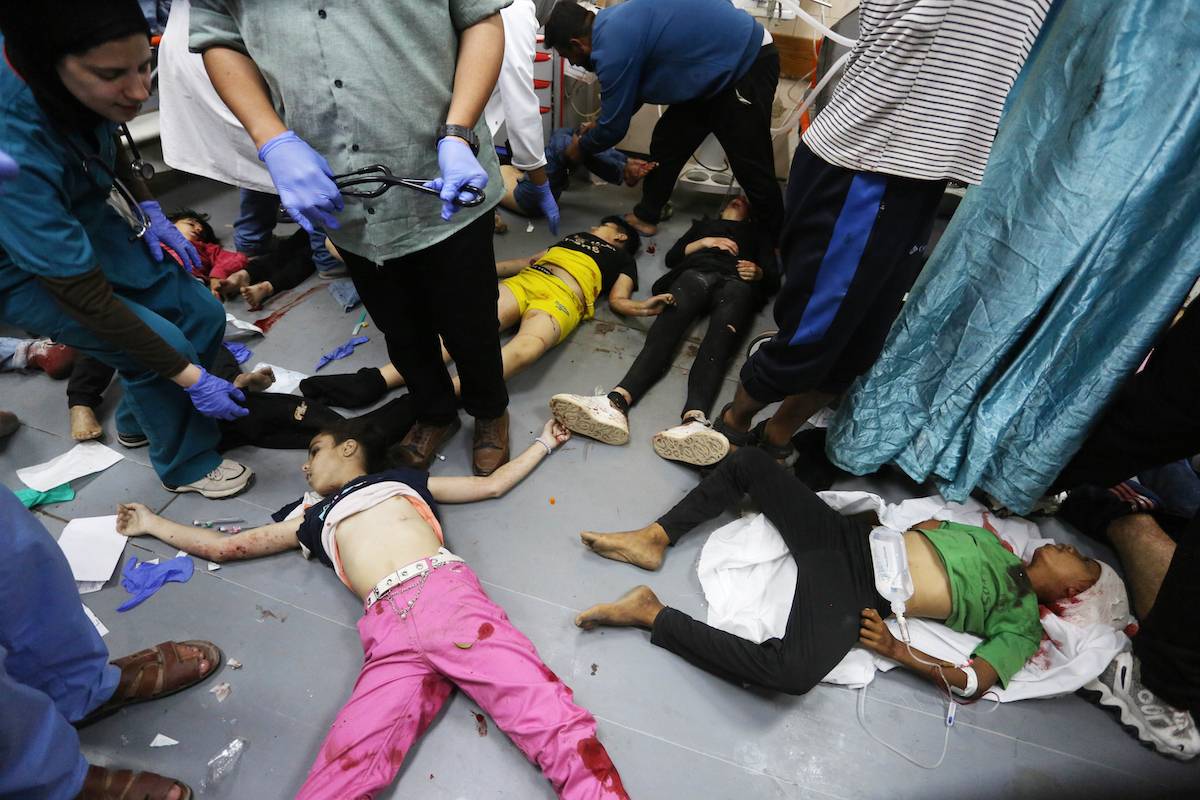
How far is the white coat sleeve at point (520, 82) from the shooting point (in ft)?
7.14

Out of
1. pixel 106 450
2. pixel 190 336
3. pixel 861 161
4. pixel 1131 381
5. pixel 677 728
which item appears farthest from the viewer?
pixel 106 450

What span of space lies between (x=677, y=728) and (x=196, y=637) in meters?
1.10

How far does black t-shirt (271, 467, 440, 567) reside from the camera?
4.80ft

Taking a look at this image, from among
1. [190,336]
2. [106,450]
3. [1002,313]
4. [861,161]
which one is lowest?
[106,450]

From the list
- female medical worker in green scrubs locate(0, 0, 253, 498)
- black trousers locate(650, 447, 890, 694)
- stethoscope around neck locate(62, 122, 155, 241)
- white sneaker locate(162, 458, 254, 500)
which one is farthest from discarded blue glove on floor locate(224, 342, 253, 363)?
black trousers locate(650, 447, 890, 694)

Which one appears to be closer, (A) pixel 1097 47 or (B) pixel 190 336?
(A) pixel 1097 47

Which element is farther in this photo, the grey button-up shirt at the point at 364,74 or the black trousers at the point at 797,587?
the black trousers at the point at 797,587

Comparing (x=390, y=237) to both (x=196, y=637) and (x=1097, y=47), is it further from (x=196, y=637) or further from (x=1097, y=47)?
(x=1097, y=47)

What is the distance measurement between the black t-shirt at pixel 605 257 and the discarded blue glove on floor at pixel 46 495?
1765mm

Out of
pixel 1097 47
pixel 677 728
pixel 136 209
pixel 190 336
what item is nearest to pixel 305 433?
pixel 190 336

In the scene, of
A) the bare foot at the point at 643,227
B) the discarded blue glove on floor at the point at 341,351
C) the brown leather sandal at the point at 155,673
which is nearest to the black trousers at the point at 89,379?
the discarded blue glove on floor at the point at 341,351

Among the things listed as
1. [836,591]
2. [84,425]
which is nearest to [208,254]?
[84,425]

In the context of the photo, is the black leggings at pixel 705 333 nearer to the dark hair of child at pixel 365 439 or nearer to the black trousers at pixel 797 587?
the black trousers at pixel 797 587

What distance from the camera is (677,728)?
4.28 ft
